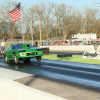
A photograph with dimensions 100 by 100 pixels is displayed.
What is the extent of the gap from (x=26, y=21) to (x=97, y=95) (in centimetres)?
6893

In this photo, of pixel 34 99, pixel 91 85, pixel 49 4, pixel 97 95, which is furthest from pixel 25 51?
pixel 49 4

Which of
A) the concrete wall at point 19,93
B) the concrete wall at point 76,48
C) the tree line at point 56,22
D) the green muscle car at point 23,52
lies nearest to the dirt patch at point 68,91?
the concrete wall at point 19,93

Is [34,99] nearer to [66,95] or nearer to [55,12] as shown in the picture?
[66,95]

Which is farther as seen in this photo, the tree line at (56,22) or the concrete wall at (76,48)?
the tree line at (56,22)

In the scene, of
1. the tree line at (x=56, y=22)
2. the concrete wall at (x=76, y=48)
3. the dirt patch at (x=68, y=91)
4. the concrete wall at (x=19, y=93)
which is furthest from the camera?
the tree line at (x=56, y=22)

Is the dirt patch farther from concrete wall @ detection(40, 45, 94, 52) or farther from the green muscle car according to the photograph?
concrete wall @ detection(40, 45, 94, 52)

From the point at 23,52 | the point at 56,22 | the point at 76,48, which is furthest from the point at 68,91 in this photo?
the point at 56,22

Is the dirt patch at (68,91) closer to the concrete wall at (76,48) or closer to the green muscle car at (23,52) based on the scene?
the green muscle car at (23,52)

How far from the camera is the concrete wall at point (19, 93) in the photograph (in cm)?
309

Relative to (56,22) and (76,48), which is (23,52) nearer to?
(76,48)

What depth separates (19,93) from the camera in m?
3.68

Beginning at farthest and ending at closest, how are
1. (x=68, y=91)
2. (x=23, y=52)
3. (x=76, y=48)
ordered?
(x=76, y=48), (x=23, y=52), (x=68, y=91)

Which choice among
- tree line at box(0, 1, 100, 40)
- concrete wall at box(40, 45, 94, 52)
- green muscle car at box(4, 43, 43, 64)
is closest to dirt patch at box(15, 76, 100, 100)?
green muscle car at box(4, 43, 43, 64)

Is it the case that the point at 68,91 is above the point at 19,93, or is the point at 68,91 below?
below
